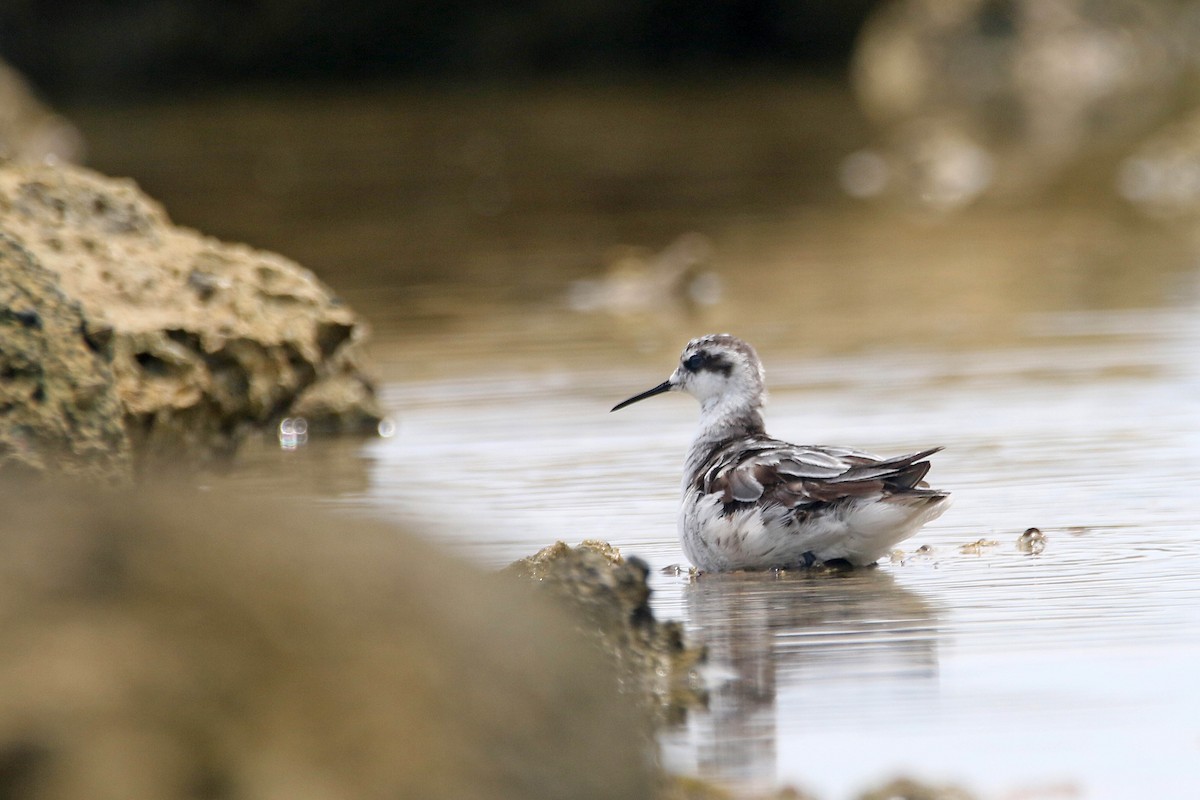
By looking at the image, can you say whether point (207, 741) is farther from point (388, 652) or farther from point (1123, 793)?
point (1123, 793)

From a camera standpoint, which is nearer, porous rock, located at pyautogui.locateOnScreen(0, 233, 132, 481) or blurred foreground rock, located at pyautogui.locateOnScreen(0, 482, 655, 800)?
blurred foreground rock, located at pyautogui.locateOnScreen(0, 482, 655, 800)

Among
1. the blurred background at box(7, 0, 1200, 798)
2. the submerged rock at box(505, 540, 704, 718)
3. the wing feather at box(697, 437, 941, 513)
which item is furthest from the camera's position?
the wing feather at box(697, 437, 941, 513)

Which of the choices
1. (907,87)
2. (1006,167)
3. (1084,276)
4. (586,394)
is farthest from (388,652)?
(907,87)

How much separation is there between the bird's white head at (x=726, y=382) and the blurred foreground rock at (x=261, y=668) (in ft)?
13.4

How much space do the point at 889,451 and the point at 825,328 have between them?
4.22 m

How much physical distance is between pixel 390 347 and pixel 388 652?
33.4ft

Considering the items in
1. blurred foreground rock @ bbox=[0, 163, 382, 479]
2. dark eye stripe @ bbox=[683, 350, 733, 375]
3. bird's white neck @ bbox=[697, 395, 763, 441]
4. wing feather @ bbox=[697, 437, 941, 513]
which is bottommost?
wing feather @ bbox=[697, 437, 941, 513]

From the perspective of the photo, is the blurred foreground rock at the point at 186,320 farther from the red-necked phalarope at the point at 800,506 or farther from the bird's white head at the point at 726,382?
the red-necked phalarope at the point at 800,506

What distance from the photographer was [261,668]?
3.64 meters

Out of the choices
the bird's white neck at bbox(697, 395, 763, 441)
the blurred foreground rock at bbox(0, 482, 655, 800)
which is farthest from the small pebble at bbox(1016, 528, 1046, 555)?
the blurred foreground rock at bbox(0, 482, 655, 800)

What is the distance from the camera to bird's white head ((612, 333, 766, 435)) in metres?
8.21

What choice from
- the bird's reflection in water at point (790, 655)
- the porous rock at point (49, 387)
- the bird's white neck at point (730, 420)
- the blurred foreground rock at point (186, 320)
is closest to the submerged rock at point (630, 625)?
the bird's reflection in water at point (790, 655)

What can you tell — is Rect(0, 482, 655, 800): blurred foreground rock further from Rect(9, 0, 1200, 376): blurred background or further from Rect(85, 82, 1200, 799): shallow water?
Rect(9, 0, 1200, 376): blurred background

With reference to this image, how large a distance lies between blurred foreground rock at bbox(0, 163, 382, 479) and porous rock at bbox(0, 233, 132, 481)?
1548 millimetres
